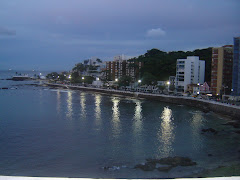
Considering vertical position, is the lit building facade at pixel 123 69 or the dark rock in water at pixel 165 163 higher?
the lit building facade at pixel 123 69

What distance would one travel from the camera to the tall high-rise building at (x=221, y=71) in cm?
3369

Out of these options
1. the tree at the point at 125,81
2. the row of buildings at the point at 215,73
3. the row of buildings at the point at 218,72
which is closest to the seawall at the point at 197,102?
the row of buildings at the point at 215,73

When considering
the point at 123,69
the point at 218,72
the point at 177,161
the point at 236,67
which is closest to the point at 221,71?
the point at 218,72

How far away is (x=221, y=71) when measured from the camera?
33.6 m

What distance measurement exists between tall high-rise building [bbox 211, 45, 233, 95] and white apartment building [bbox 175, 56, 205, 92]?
5.62 m

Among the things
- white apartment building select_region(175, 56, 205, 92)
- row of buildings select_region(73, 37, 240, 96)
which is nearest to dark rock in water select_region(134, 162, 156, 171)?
row of buildings select_region(73, 37, 240, 96)

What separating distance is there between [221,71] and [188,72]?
22.2 ft

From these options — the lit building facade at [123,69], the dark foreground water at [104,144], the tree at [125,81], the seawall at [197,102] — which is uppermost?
the lit building facade at [123,69]

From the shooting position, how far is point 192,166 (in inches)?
→ 394

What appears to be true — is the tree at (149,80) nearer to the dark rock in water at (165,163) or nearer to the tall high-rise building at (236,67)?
the tall high-rise building at (236,67)

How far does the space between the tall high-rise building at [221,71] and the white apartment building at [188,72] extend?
221 inches

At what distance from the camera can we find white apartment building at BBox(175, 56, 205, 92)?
131 feet

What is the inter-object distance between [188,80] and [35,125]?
2862 centimetres

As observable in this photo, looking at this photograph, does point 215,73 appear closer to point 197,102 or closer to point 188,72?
point 188,72
